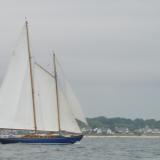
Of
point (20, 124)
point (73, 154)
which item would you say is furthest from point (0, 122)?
point (73, 154)

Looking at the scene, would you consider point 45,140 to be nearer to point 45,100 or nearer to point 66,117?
point 66,117

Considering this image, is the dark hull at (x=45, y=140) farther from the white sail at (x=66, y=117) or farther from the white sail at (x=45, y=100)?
the white sail at (x=45, y=100)

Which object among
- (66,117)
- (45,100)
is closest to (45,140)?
(66,117)

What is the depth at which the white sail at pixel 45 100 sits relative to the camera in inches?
5581

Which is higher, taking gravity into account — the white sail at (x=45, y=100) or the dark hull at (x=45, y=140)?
the white sail at (x=45, y=100)

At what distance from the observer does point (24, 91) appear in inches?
5650

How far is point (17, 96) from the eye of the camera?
466ft

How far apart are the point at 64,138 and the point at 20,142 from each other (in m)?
6.56

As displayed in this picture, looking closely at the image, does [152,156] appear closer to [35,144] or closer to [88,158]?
[88,158]

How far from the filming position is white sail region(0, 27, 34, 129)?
13950cm

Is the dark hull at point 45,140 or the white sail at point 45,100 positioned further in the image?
the white sail at point 45,100

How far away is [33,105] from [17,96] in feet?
11.5

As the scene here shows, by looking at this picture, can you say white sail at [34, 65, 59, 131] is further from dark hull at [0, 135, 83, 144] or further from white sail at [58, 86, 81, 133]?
dark hull at [0, 135, 83, 144]

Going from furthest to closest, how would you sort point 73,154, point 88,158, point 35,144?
point 35,144, point 73,154, point 88,158
